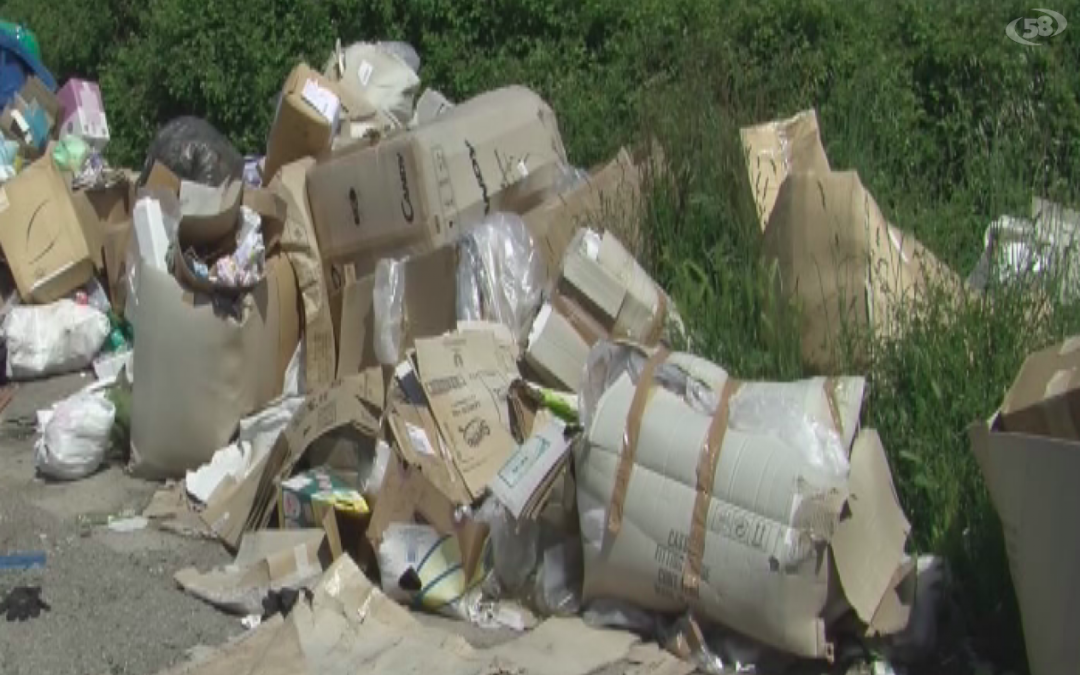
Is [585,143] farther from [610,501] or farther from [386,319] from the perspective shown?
[610,501]

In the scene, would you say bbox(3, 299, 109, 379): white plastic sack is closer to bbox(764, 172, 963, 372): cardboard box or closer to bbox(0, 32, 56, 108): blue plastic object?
bbox(0, 32, 56, 108): blue plastic object

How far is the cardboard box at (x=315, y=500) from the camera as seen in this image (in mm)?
5070

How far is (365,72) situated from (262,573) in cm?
328

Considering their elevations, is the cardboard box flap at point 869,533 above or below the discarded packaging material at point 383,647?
above

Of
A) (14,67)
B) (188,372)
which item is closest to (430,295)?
(188,372)

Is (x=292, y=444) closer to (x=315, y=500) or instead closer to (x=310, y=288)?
(x=315, y=500)

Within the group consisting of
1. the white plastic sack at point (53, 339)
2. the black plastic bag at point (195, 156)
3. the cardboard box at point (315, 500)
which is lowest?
the white plastic sack at point (53, 339)

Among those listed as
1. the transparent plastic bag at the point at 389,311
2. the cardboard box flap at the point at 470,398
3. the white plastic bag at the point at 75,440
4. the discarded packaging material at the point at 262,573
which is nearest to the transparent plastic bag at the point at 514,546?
the cardboard box flap at the point at 470,398

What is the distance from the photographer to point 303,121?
23.0 ft

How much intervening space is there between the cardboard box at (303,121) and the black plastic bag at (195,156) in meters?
0.39

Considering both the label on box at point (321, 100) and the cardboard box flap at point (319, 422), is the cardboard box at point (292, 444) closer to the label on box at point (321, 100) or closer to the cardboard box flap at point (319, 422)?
the cardboard box flap at point (319, 422)

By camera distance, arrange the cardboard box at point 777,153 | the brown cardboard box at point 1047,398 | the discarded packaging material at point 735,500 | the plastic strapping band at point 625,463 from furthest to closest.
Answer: the cardboard box at point 777,153
the plastic strapping band at point 625,463
the discarded packaging material at point 735,500
the brown cardboard box at point 1047,398

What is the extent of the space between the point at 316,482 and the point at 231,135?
357 centimetres

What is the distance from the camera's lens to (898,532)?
433 centimetres
